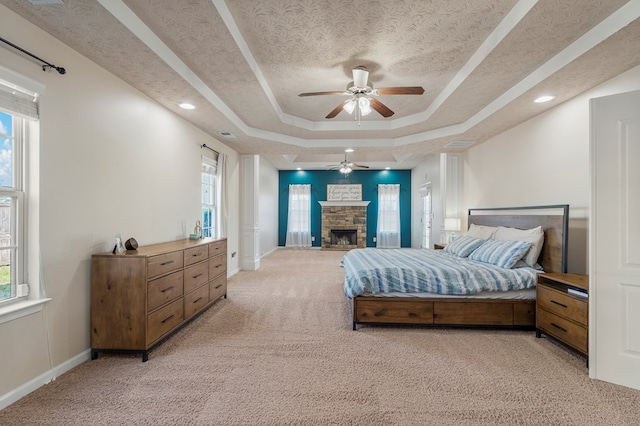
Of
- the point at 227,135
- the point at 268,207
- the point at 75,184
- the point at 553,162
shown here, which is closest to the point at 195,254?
the point at 75,184

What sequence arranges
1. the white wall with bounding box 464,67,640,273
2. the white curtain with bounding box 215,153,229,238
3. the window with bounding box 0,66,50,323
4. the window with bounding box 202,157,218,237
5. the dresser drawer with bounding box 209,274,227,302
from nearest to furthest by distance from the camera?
the window with bounding box 0,66,50,323 < the white wall with bounding box 464,67,640,273 < the dresser drawer with bounding box 209,274,227,302 < the window with bounding box 202,157,218,237 < the white curtain with bounding box 215,153,229,238

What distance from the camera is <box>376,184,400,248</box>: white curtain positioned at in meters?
9.37

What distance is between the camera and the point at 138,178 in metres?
2.96

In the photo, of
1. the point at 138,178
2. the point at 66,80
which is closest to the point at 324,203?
the point at 138,178

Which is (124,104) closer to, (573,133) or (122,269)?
(122,269)

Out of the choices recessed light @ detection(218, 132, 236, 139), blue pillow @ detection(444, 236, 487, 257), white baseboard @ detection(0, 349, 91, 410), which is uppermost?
recessed light @ detection(218, 132, 236, 139)

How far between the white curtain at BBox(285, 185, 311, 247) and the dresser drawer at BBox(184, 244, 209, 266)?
6204 mm

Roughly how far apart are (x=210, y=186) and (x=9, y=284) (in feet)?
10.1

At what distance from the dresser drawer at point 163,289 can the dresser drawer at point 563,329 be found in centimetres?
346

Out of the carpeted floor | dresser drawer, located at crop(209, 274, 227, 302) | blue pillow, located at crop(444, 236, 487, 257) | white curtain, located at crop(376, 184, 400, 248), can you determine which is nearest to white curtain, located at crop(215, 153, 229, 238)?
dresser drawer, located at crop(209, 274, 227, 302)

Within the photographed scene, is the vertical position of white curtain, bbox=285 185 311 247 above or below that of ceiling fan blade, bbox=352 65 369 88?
below

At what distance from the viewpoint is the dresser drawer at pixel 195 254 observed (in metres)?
2.99

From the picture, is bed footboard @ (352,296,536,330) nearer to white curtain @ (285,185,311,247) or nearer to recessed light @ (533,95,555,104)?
recessed light @ (533,95,555,104)

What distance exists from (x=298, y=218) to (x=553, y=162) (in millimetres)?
7203
